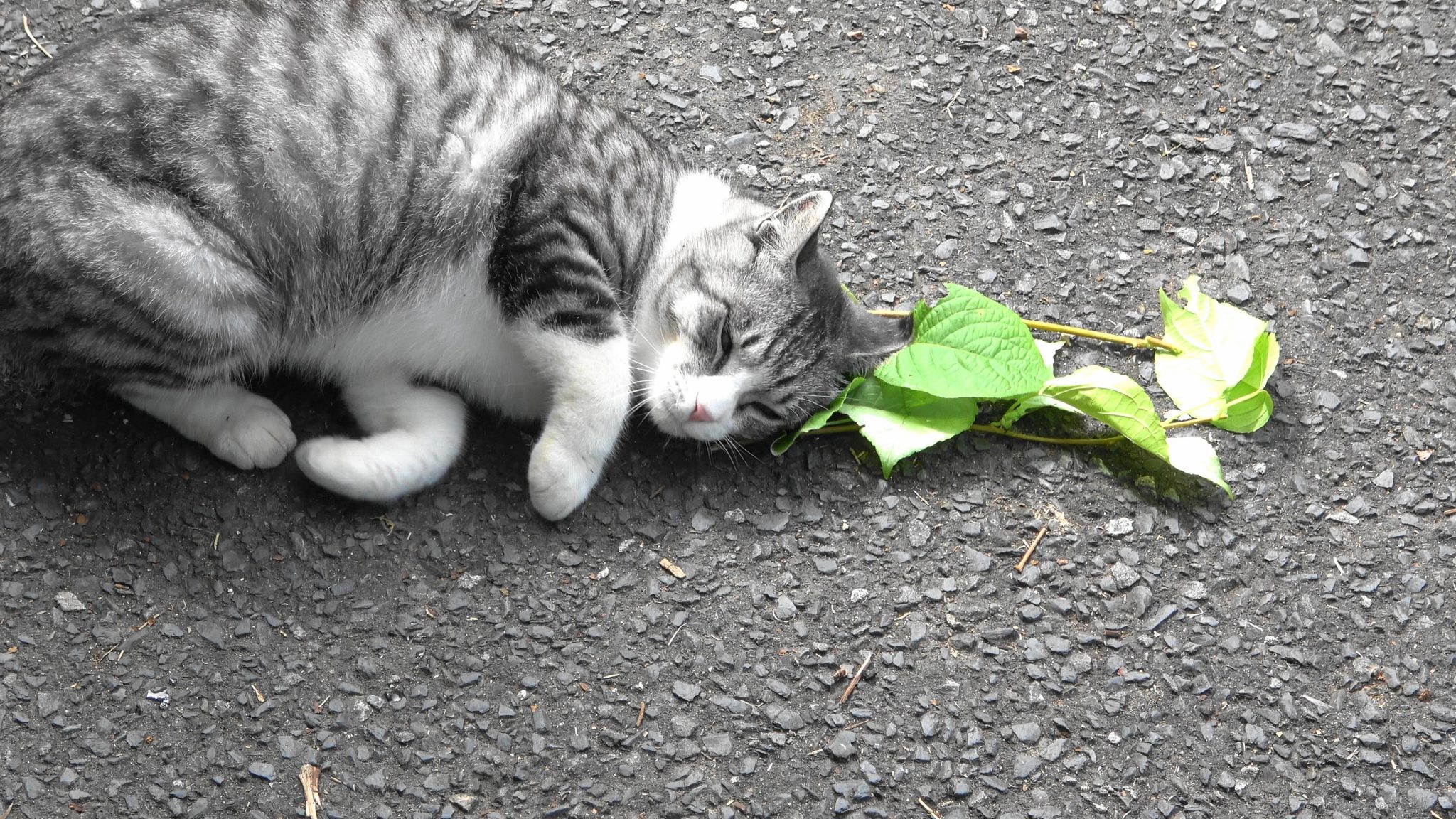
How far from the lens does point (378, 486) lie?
2531 mm

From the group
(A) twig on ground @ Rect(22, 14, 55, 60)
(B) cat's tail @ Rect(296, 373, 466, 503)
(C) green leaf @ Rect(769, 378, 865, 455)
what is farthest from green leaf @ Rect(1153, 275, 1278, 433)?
(A) twig on ground @ Rect(22, 14, 55, 60)

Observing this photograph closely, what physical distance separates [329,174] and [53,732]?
1.27 meters

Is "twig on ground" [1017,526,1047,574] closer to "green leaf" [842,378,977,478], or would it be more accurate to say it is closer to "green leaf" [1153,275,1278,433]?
"green leaf" [842,378,977,478]

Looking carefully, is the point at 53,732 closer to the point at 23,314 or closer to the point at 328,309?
the point at 23,314

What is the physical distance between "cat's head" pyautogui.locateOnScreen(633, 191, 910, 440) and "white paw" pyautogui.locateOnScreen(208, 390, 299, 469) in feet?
2.77

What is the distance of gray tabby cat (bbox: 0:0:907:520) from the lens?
7.67 feet

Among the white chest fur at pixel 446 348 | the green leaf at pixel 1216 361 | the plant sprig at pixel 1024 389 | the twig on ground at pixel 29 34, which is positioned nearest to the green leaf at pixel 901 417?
the plant sprig at pixel 1024 389

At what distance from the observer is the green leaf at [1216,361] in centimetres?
283

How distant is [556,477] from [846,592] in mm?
704

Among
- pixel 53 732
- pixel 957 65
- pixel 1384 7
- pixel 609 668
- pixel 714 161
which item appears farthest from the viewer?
pixel 1384 7

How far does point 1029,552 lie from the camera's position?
8.66 ft

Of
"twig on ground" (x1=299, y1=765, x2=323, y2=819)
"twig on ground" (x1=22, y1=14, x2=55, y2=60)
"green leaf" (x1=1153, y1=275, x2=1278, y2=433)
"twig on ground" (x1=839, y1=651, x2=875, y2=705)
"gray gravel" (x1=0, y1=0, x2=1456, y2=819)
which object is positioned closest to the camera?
"twig on ground" (x1=299, y1=765, x2=323, y2=819)

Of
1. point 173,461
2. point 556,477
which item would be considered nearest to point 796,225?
point 556,477

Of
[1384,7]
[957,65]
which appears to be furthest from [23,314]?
[1384,7]
